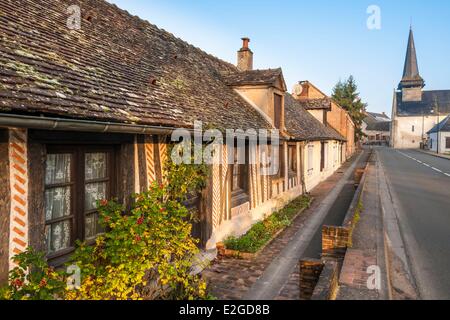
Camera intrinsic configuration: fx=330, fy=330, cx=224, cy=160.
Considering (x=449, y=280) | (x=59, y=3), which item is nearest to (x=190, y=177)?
(x=59, y=3)

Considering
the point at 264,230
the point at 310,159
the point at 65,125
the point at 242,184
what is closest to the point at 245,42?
the point at 242,184

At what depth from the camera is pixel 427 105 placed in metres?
72.3

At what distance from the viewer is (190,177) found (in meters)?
5.93

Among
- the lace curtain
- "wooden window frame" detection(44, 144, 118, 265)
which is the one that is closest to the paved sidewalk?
"wooden window frame" detection(44, 144, 118, 265)

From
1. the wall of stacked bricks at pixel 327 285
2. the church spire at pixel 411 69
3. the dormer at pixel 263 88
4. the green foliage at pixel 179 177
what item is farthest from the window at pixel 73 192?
the church spire at pixel 411 69

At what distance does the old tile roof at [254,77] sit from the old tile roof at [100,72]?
1.19m

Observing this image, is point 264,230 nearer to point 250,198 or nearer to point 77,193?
point 250,198

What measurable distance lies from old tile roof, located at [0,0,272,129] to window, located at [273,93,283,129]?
136 cm

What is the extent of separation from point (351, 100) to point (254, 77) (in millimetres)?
46634

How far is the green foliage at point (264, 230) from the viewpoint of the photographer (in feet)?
26.1

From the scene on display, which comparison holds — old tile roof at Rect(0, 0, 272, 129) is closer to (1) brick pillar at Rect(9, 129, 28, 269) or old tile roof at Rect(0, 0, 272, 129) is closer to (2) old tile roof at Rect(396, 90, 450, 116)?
(1) brick pillar at Rect(9, 129, 28, 269)

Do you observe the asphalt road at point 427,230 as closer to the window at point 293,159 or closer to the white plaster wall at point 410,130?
the window at point 293,159
